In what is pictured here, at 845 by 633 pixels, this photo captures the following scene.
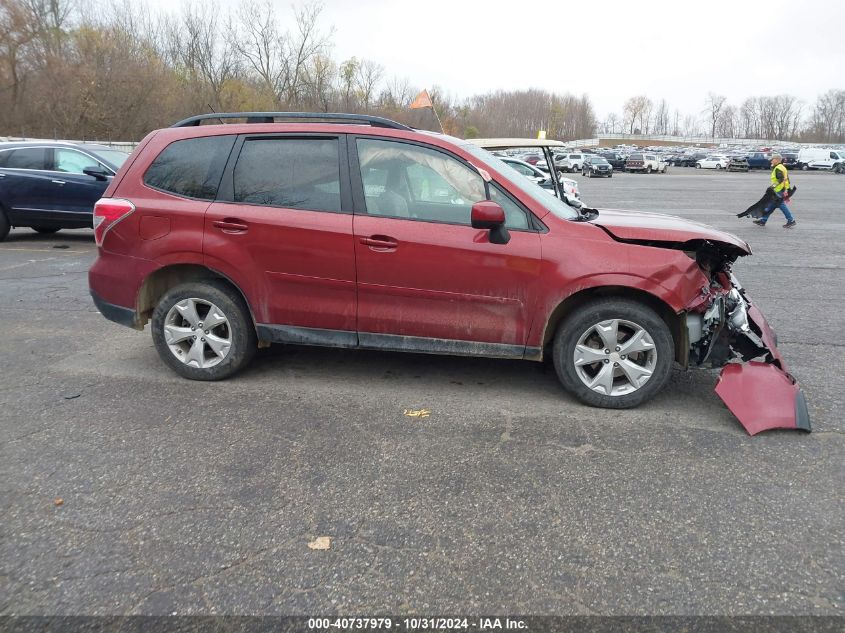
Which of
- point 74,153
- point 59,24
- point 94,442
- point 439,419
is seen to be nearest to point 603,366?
point 439,419

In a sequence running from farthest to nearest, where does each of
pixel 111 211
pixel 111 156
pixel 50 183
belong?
1. pixel 111 156
2. pixel 50 183
3. pixel 111 211

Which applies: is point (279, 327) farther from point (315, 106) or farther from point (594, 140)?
point (594, 140)

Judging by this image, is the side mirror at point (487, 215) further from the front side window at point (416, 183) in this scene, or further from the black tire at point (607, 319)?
the black tire at point (607, 319)

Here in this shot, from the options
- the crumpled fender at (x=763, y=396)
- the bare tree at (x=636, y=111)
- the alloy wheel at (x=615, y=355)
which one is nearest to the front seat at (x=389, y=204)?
the alloy wheel at (x=615, y=355)

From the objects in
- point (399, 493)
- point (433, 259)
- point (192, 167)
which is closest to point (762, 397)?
point (433, 259)

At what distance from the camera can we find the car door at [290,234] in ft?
13.9

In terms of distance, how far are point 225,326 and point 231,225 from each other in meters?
0.74

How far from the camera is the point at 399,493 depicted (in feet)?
10.2

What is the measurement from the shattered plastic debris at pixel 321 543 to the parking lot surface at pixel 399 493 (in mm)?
23

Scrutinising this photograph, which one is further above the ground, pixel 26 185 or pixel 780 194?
pixel 26 185

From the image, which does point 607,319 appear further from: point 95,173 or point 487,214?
point 95,173

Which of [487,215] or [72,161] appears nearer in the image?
[487,215]

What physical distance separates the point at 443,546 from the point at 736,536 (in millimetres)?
1309

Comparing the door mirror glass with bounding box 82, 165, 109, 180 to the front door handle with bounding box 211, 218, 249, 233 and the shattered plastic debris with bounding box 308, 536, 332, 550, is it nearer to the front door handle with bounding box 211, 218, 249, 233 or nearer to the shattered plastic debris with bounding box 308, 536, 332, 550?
the front door handle with bounding box 211, 218, 249, 233
